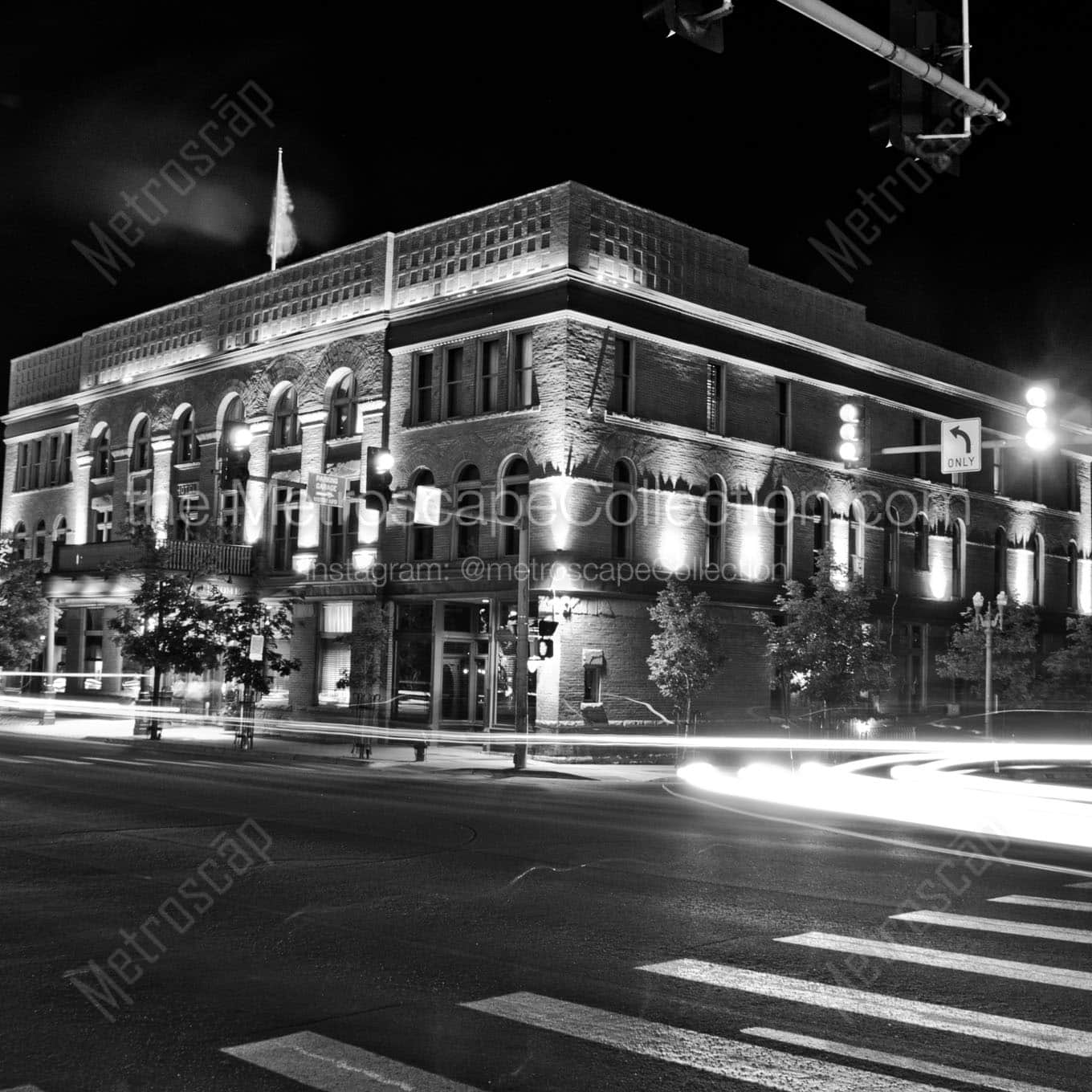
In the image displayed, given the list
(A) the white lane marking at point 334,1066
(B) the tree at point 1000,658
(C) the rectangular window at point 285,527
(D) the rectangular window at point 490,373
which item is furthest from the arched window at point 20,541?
(A) the white lane marking at point 334,1066

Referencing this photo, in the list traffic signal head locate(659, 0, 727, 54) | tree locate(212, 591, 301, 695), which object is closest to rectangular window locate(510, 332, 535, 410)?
tree locate(212, 591, 301, 695)

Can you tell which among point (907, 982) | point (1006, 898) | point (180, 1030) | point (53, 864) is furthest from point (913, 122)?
point (53, 864)

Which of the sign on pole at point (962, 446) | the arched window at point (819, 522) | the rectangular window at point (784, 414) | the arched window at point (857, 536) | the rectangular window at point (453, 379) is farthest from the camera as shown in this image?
the arched window at point (857, 536)

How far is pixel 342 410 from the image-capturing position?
135 ft

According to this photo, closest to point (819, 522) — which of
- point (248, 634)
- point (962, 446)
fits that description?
point (248, 634)

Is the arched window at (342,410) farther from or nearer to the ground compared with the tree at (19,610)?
farther from the ground

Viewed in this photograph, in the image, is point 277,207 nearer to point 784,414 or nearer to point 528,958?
point 784,414

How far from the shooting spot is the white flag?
44875 mm

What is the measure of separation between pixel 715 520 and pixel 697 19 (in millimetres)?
31291

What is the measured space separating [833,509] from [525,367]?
1295 centimetres

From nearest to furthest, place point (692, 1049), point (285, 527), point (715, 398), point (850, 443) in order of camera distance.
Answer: point (692, 1049) < point (850, 443) < point (715, 398) < point (285, 527)

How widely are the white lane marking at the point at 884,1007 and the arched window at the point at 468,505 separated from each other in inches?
1099

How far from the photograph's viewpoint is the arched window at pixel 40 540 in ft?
178

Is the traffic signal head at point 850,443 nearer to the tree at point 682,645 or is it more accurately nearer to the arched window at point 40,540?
the tree at point 682,645
